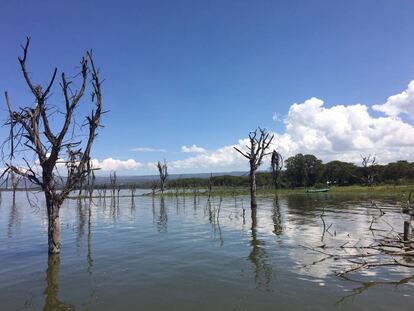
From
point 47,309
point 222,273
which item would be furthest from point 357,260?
point 47,309

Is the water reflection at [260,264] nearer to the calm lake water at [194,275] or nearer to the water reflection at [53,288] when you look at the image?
the calm lake water at [194,275]

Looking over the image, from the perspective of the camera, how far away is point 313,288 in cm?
1062

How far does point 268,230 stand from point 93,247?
9.72 meters

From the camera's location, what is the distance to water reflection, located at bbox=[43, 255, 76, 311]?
956 centimetres

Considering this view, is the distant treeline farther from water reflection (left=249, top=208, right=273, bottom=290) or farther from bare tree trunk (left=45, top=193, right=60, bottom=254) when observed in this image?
bare tree trunk (left=45, top=193, right=60, bottom=254)

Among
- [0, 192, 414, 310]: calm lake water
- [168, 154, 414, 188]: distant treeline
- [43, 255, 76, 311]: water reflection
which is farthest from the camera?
[168, 154, 414, 188]: distant treeline

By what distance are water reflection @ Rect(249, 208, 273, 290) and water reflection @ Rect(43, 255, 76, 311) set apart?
5293 mm

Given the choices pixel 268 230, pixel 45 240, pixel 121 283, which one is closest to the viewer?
pixel 121 283

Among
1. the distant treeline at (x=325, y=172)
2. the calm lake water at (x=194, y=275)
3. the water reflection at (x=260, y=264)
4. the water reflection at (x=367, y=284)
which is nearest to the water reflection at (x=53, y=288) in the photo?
the calm lake water at (x=194, y=275)

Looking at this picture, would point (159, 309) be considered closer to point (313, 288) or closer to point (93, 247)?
point (313, 288)

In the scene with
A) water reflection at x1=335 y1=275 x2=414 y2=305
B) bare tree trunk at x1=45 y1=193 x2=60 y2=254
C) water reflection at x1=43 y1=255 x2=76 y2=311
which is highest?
bare tree trunk at x1=45 y1=193 x2=60 y2=254

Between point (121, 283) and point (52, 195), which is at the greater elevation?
point (52, 195)

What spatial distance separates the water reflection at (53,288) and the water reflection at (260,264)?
5.29 m

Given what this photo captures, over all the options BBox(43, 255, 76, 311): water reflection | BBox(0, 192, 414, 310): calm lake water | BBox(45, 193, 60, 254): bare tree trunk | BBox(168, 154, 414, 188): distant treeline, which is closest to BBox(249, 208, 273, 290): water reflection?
BBox(0, 192, 414, 310): calm lake water
